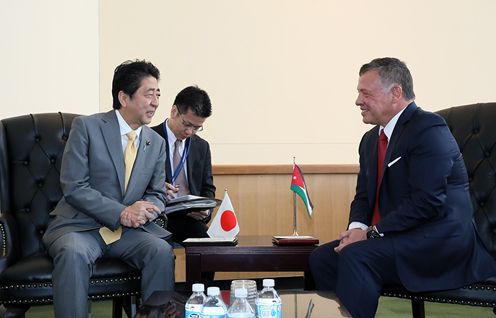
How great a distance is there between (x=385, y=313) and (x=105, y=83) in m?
2.72

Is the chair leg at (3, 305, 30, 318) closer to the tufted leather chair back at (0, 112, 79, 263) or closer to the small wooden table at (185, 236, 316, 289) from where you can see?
the tufted leather chair back at (0, 112, 79, 263)

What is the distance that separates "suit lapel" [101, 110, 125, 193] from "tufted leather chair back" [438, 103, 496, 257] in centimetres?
175

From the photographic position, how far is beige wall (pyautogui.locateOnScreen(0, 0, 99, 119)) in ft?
14.6

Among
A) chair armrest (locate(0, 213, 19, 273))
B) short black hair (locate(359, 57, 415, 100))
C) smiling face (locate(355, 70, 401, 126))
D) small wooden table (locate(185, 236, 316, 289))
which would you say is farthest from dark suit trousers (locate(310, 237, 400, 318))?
chair armrest (locate(0, 213, 19, 273))

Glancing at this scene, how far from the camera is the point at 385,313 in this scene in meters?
4.23

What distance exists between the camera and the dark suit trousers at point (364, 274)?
279 centimetres

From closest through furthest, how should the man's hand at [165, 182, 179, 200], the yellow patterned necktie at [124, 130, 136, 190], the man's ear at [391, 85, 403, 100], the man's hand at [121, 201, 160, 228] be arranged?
the man's hand at [121, 201, 160, 228]
the man's ear at [391, 85, 403, 100]
the yellow patterned necktie at [124, 130, 136, 190]
the man's hand at [165, 182, 179, 200]

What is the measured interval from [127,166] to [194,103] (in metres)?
0.91

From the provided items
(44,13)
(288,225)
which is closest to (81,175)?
(44,13)

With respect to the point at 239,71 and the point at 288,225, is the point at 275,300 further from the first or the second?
the point at 239,71

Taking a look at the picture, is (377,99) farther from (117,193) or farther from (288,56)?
(288,56)

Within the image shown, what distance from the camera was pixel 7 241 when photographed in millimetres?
2977

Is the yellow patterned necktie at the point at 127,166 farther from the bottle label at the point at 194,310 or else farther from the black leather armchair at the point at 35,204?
the bottle label at the point at 194,310

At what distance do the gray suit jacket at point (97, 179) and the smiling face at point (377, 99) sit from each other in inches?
43.7
